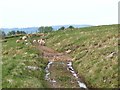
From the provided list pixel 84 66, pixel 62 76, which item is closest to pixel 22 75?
pixel 62 76

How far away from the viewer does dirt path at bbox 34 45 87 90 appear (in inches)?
1276

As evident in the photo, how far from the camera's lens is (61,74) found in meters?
36.5

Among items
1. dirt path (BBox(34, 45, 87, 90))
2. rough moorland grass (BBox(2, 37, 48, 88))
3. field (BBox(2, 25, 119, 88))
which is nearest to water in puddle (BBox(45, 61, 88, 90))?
dirt path (BBox(34, 45, 87, 90))

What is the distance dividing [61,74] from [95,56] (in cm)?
668

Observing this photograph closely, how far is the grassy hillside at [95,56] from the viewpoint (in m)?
33.0

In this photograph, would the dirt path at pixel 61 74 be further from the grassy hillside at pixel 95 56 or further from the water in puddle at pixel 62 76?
the grassy hillside at pixel 95 56

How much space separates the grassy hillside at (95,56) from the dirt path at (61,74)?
0.94 meters

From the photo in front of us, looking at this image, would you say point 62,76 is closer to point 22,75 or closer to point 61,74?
point 61,74

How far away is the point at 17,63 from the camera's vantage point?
37.1 metres

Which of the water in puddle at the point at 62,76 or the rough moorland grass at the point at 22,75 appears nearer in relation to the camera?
the rough moorland grass at the point at 22,75

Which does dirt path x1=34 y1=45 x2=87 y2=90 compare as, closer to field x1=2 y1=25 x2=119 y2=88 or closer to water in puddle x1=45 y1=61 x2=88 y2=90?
water in puddle x1=45 y1=61 x2=88 y2=90

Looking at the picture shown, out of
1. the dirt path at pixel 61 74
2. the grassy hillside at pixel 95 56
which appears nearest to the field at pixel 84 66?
the grassy hillside at pixel 95 56

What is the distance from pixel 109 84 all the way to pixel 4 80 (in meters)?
9.91

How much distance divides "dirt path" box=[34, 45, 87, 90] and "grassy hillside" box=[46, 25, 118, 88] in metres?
0.94
